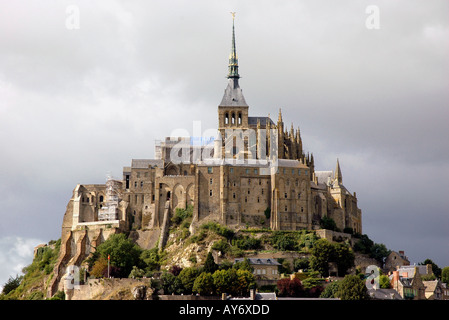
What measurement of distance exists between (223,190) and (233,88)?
18.6 m

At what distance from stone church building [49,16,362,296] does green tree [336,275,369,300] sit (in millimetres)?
19622

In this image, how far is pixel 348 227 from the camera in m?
142

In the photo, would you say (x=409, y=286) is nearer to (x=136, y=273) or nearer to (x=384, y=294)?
(x=384, y=294)

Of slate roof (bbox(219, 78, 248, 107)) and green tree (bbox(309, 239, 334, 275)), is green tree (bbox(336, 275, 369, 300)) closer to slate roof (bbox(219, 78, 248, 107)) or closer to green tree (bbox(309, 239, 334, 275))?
green tree (bbox(309, 239, 334, 275))

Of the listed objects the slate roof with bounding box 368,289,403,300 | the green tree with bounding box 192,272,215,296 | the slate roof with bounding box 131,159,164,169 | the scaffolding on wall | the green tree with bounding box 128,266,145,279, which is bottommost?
the slate roof with bounding box 368,289,403,300

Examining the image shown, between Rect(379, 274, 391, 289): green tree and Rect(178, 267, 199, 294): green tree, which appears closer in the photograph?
Rect(178, 267, 199, 294): green tree

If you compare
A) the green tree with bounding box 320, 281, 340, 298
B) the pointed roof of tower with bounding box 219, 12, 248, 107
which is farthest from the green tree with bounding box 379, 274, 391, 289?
the pointed roof of tower with bounding box 219, 12, 248, 107

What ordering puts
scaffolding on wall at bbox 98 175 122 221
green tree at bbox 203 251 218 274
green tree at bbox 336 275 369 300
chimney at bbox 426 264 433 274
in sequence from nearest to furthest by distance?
green tree at bbox 336 275 369 300 < green tree at bbox 203 251 218 274 < chimney at bbox 426 264 433 274 < scaffolding on wall at bbox 98 175 122 221

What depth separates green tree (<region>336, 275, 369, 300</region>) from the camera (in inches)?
4555

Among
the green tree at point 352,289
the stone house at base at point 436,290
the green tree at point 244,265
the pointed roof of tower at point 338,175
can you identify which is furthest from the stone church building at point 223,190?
the green tree at point 352,289

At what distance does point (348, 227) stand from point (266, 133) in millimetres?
15433

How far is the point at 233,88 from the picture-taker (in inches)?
A: 5906

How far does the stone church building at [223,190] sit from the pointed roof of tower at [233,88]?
127mm

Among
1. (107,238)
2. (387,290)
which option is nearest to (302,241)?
(387,290)
